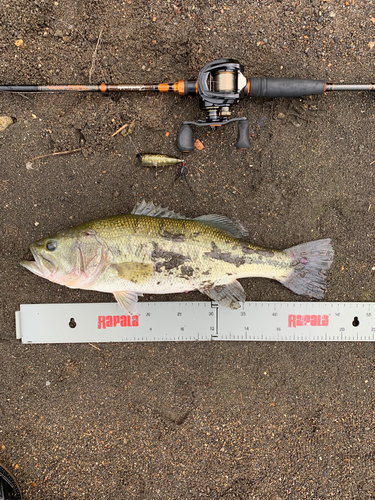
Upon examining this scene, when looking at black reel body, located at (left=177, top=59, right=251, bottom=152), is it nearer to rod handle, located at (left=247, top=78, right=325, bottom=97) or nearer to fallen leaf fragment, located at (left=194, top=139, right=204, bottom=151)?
rod handle, located at (left=247, top=78, right=325, bottom=97)

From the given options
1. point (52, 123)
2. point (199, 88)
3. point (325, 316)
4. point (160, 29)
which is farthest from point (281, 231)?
point (52, 123)

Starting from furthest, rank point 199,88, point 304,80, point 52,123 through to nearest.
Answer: point 52,123 → point 304,80 → point 199,88

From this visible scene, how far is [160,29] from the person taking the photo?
10.4 feet

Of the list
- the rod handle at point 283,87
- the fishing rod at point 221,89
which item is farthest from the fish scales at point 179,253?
the rod handle at point 283,87

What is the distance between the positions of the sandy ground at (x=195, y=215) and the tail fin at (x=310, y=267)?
8.4 inches

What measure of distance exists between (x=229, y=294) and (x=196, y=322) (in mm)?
505

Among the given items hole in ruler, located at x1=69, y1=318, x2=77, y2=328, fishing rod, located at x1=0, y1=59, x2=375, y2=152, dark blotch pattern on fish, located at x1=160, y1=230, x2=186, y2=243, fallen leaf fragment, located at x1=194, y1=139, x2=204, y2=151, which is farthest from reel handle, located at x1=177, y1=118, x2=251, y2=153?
hole in ruler, located at x1=69, y1=318, x2=77, y2=328

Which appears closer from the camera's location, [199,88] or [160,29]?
[199,88]

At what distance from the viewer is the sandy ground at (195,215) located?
10.5 feet

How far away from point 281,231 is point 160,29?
2.36m

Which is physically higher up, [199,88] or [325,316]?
[199,88]

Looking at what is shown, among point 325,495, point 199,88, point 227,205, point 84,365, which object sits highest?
point 199,88

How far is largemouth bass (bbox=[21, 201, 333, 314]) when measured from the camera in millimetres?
2775

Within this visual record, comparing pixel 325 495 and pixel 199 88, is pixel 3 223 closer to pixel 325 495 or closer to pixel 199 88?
pixel 199 88
